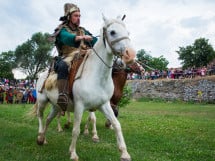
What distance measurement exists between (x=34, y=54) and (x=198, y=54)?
50.2 metres

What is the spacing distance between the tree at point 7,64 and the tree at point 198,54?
48876 millimetres

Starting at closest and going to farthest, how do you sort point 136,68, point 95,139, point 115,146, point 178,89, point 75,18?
→ point 75,18 → point 115,146 → point 95,139 → point 136,68 → point 178,89

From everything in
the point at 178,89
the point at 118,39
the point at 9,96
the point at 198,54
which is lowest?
the point at 118,39

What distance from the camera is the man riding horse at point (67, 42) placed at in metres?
7.94

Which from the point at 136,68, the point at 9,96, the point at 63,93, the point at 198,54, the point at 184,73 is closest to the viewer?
the point at 63,93

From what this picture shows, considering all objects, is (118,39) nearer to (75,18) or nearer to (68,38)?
(68,38)

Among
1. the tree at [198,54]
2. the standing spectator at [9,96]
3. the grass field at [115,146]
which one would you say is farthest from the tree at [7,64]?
the grass field at [115,146]

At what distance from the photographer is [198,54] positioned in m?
63.1

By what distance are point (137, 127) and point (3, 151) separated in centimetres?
635

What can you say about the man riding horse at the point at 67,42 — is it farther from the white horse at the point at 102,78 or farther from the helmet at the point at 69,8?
the white horse at the point at 102,78

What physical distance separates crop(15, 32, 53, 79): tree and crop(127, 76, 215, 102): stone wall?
170 ft

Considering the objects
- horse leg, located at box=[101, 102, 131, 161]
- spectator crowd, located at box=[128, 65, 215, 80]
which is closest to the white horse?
horse leg, located at box=[101, 102, 131, 161]

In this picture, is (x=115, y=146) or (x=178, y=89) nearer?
(x=115, y=146)

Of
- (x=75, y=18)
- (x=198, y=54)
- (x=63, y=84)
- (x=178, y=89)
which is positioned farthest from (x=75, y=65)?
(x=198, y=54)
